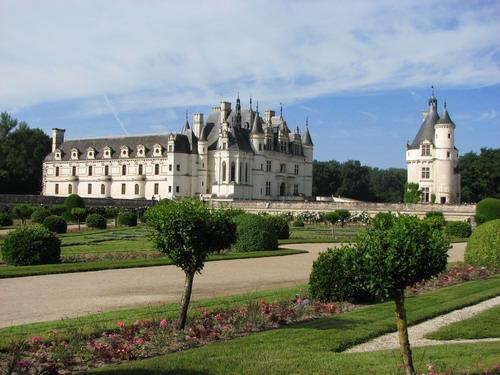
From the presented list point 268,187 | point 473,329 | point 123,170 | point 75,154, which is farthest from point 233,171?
point 473,329

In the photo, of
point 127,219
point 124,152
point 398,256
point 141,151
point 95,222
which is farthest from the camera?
point 124,152

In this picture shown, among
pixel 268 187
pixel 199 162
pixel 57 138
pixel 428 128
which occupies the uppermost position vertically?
pixel 57 138

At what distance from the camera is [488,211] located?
120ft

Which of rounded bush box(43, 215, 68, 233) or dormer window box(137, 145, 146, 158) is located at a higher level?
dormer window box(137, 145, 146, 158)

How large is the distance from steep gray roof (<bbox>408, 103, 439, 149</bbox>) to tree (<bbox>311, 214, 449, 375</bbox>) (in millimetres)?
56264

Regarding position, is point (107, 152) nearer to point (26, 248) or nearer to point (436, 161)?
point (436, 161)

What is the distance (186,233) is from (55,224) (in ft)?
75.5

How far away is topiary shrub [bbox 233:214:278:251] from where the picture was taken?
23.6 m

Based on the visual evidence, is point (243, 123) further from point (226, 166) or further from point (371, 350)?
point (371, 350)

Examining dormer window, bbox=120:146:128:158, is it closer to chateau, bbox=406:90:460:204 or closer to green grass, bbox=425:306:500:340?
chateau, bbox=406:90:460:204

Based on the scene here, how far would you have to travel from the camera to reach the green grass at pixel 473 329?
9023mm

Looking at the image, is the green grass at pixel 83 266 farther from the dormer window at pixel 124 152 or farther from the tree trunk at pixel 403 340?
the dormer window at pixel 124 152

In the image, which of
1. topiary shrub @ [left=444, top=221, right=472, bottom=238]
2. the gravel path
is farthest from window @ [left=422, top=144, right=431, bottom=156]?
the gravel path

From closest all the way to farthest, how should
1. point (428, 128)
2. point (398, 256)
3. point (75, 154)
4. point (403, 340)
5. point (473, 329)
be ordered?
point (403, 340) < point (398, 256) < point (473, 329) < point (428, 128) < point (75, 154)
